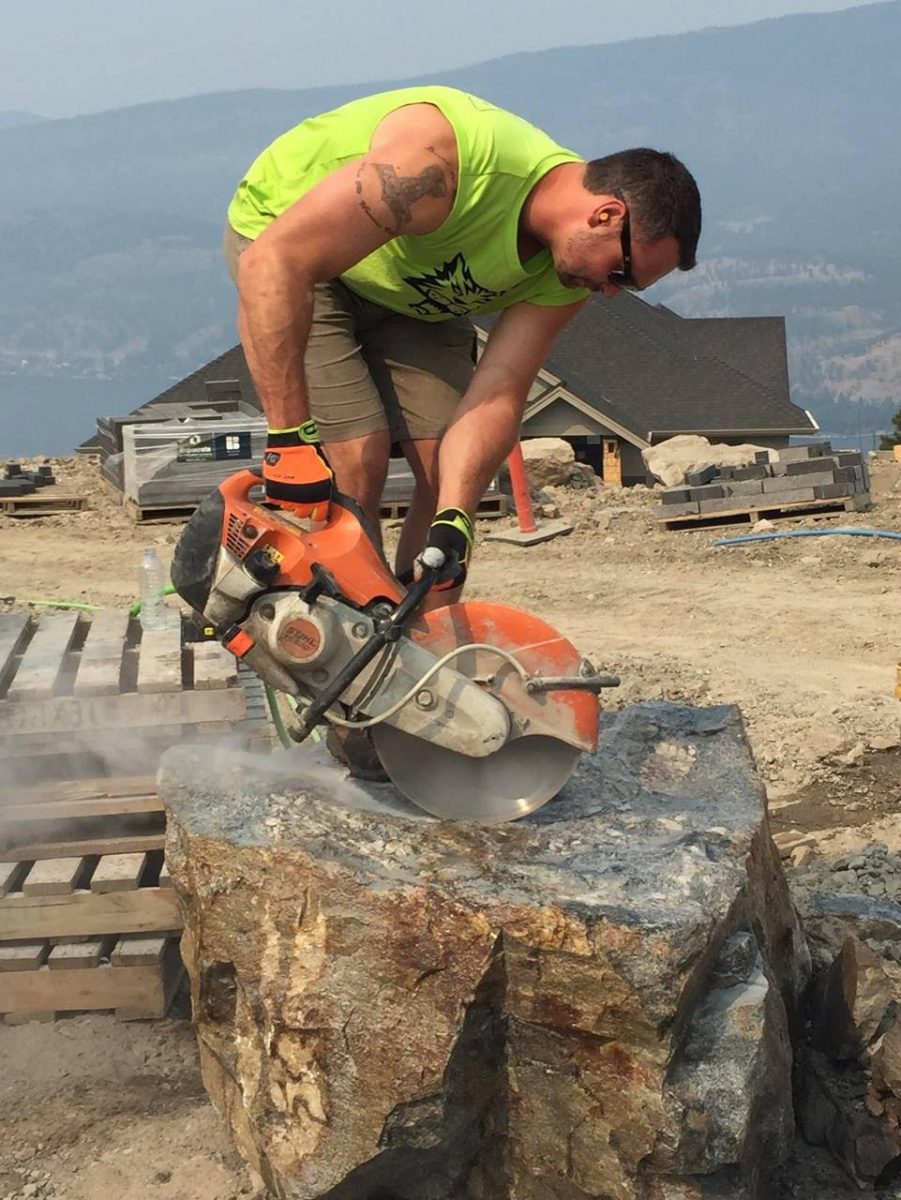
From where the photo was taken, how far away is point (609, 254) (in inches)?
127

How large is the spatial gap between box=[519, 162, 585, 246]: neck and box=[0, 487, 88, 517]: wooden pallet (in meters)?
11.6

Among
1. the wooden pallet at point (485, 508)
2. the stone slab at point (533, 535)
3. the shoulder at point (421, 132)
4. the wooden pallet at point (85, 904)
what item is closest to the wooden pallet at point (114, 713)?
the wooden pallet at point (85, 904)

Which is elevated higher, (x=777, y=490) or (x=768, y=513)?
(x=777, y=490)

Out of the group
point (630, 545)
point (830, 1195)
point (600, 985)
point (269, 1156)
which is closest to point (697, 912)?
point (600, 985)

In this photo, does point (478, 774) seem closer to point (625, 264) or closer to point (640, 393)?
point (625, 264)

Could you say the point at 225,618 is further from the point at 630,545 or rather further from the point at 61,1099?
the point at 630,545

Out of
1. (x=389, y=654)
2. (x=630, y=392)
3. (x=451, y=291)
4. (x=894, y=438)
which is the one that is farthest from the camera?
(x=894, y=438)

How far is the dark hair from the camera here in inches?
123

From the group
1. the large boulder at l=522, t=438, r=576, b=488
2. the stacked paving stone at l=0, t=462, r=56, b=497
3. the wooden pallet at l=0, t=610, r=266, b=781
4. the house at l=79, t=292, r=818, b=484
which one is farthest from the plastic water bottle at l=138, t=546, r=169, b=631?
the house at l=79, t=292, r=818, b=484

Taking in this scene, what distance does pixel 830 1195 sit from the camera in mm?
3125

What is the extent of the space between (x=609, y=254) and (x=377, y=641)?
108 centimetres

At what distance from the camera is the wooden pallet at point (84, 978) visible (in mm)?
3920

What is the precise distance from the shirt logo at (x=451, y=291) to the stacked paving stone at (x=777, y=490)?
900 cm

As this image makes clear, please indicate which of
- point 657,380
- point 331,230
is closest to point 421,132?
point 331,230
